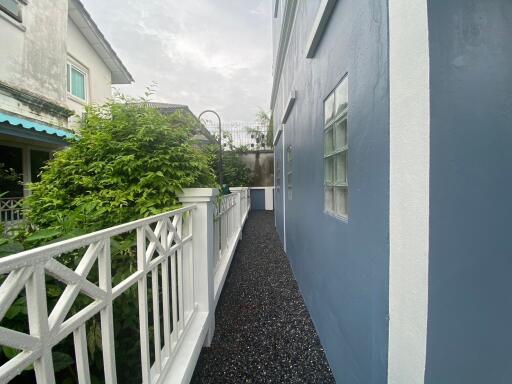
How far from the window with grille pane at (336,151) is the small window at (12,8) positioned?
25.0 feet

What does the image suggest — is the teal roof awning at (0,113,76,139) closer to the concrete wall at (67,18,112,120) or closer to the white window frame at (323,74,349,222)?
the concrete wall at (67,18,112,120)

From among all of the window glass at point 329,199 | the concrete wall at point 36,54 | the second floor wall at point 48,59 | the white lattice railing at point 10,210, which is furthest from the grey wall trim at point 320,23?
the concrete wall at point 36,54

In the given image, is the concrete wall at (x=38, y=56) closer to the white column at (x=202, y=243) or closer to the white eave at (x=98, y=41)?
the white eave at (x=98, y=41)

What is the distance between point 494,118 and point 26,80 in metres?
8.69

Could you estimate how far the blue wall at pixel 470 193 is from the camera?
38.1 inches

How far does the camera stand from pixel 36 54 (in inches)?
243

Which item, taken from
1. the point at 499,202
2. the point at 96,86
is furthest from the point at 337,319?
the point at 96,86

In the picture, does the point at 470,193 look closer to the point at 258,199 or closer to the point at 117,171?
the point at 117,171

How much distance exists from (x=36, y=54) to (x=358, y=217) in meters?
8.69

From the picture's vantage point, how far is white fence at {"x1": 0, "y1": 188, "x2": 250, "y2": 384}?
655 millimetres

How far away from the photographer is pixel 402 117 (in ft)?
3.46

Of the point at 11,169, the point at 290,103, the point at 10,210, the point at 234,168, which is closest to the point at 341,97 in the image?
the point at 290,103

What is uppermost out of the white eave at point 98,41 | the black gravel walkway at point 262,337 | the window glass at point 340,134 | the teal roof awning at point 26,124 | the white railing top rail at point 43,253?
the white eave at point 98,41

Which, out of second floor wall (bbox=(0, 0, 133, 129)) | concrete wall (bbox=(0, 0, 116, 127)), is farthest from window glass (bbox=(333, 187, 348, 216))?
concrete wall (bbox=(0, 0, 116, 127))
